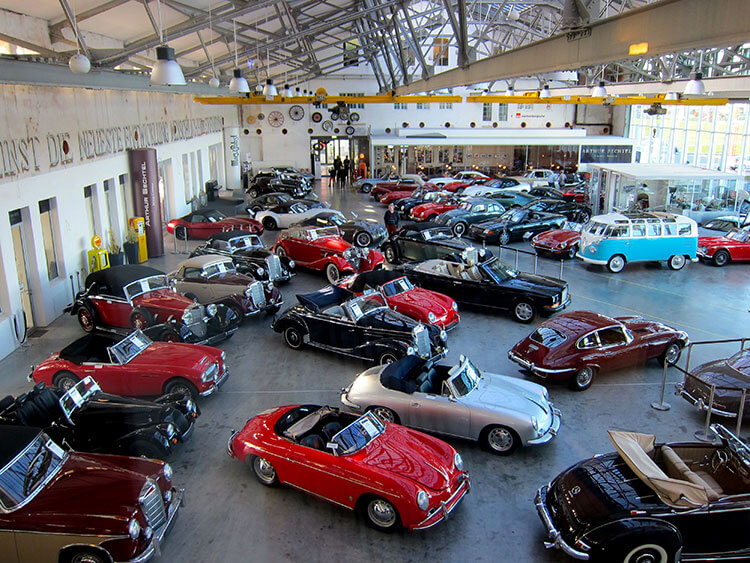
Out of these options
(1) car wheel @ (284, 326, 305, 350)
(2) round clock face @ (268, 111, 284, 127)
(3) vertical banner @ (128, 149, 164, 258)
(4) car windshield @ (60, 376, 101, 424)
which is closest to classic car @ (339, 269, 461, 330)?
(1) car wheel @ (284, 326, 305, 350)

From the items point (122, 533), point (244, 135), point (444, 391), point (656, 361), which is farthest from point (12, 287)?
point (244, 135)

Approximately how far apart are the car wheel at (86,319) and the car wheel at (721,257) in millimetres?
18082

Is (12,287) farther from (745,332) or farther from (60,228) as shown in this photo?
(745,332)

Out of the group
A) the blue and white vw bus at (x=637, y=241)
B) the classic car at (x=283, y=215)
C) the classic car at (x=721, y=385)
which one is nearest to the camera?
the classic car at (x=721, y=385)

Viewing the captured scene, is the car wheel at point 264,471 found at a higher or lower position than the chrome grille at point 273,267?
lower

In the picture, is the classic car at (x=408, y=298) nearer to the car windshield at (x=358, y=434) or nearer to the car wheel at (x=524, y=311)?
the car wheel at (x=524, y=311)

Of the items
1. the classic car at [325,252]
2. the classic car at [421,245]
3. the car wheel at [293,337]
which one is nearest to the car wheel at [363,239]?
the classic car at [421,245]

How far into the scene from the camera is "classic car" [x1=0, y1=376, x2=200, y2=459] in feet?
26.1

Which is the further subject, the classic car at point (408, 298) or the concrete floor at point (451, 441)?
the classic car at point (408, 298)

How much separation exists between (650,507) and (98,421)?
685 cm

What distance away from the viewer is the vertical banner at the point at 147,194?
19672 millimetres

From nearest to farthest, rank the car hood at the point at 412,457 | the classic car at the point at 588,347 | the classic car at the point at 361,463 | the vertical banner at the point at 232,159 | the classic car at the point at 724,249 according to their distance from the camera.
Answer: the classic car at the point at 361,463, the car hood at the point at 412,457, the classic car at the point at 588,347, the classic car at the point at 724,249, the vertical banner at the point at 232,159

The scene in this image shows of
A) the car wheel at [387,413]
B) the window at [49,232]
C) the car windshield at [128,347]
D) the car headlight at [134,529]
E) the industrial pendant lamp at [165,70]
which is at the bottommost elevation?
the car wheel at [387,413]

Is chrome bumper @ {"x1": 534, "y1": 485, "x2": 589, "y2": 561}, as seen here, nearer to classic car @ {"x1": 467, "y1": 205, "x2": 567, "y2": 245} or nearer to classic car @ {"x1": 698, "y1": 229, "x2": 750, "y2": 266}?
classic car @ {"x1": 698, "y1": 229, "x2": 750, "y2": 266}
